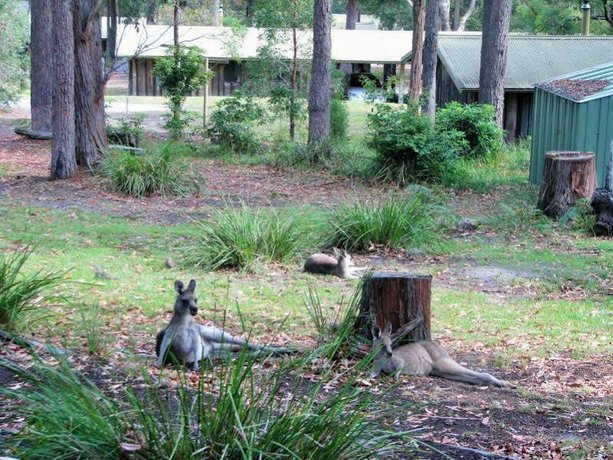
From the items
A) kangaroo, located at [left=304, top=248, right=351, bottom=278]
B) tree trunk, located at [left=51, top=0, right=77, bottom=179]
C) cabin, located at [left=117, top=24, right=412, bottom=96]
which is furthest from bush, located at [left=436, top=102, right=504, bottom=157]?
cabin, located at [left=117, top=24, right=412, bottom=96]

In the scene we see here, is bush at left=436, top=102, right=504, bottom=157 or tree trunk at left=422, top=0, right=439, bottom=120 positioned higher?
tree trunk at left=422, top=0, right=439, bottom=120

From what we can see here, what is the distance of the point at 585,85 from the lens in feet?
65.7

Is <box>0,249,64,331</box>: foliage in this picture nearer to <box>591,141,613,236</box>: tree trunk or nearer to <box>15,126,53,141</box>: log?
<box>591,141,613,236</box>: tree trunk

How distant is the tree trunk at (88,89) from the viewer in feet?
70.4

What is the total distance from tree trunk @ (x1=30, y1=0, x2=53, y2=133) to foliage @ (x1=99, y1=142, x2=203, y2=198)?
38.1ft

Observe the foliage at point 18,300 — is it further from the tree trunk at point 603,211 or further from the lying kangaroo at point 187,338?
the tree trunk at point 603,211

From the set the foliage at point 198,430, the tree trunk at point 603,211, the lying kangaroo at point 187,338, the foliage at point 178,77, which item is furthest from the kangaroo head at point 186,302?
the foliage at point 178,77

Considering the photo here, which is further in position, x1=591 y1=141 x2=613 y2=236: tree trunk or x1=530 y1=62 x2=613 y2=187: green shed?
x1=530 y1=62 x2=613 y2=187: green shed

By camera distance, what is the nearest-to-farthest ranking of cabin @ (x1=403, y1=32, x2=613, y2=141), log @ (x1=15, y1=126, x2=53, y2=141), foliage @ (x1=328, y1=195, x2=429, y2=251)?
foliage @ (x1=328, y1=195, x2=429, y2=251)
log @ (x1=15, y1=126, x2=53, y2=141)
cabin @ (x1=403, y1=32, x2=613, y2=141)

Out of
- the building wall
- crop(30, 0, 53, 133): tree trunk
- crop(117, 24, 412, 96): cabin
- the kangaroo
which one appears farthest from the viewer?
crop(117, 24, 412, 96): cabin

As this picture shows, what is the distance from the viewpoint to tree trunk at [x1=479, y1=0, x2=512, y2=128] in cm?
2852

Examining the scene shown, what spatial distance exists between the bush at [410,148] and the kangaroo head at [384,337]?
13819 mm

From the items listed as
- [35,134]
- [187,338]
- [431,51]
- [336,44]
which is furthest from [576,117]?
[336,44]

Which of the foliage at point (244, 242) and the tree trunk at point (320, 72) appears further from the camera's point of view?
the tree trunk at point (320, 72)
